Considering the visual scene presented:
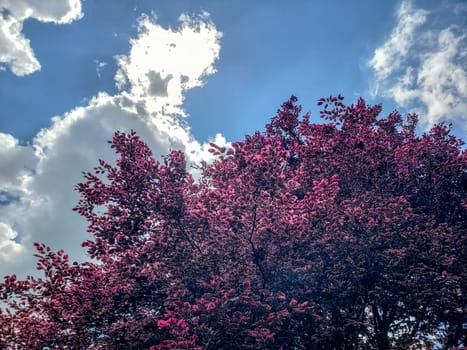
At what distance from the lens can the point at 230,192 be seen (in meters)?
7.24

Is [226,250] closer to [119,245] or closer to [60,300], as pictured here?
[119,245]

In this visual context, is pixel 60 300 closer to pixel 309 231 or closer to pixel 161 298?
pixel 161 298

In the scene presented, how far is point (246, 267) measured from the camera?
7625 mm

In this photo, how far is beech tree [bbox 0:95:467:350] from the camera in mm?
7059

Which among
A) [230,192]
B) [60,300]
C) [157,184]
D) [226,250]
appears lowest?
[60,300]

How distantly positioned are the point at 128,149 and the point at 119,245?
9.03ft

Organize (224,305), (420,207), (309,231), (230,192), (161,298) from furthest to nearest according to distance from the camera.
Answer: (420,207), (161,298), (309,231), (230,192), (224,305)

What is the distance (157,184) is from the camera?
8.05 meters

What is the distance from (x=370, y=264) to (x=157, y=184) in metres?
Result: 6.39

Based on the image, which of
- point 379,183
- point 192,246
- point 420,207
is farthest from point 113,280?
point 420,207

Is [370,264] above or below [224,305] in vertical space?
above

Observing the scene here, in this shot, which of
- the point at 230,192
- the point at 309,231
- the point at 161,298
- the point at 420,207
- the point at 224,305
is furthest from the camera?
the point at 420,207

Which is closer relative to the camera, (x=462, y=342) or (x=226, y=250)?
(x=226, y=250)

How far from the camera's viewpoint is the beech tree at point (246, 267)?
7.06 metres
